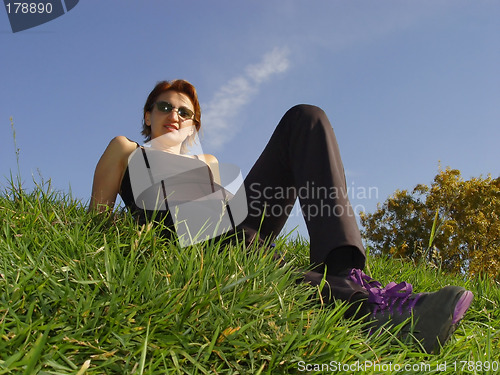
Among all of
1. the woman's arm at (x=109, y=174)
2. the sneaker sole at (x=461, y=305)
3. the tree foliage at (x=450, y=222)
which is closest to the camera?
the sneaker sole at (x=461, y=305)

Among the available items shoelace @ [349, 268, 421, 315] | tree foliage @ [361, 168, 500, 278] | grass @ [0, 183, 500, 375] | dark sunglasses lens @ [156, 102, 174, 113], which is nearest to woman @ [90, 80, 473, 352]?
shoelace @ [349, 268, 421, 315]

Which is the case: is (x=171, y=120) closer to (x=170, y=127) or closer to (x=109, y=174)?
(x=170, y=127)

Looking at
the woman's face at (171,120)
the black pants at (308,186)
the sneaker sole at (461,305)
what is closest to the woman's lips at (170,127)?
the woman's face at (171,120)

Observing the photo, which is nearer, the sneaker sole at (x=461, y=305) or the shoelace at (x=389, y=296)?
the sneaker sole at (x=461, y=305)

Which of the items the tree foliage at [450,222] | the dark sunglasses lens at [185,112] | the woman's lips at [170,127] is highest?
the dark sunglasses lens at [185,112]

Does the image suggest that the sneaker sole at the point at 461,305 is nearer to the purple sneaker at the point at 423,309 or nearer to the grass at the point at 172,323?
the purple sneaker at the point at 423,309

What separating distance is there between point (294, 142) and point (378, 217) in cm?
2269

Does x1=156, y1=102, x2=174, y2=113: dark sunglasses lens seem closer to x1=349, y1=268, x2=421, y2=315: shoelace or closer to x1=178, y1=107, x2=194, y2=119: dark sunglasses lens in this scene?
x1=178, y1=107, x2=194, y2=119: dark sunglasses lens

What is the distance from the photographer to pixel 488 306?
3.15m

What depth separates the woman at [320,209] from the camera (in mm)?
1921

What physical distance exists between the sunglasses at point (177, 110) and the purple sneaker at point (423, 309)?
2774 mm

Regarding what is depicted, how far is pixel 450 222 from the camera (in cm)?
2023

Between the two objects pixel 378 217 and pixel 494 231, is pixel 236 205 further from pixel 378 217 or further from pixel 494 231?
pixel 378 217

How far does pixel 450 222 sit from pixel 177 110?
19584mm
